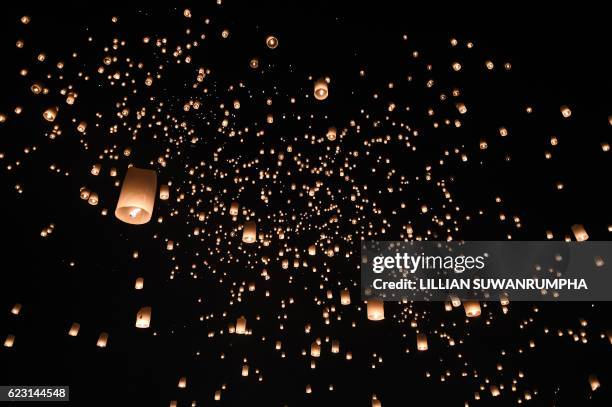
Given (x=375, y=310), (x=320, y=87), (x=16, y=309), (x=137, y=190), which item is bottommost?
(x=375, y=310)

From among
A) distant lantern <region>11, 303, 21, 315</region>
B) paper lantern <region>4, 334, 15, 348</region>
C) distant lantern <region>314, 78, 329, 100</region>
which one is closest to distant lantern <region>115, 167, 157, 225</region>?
distant lantern <region>314, 78, 329, 100</region>

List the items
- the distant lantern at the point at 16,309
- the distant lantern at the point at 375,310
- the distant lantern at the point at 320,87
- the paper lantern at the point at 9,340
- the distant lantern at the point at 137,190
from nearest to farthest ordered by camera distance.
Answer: the distant lantern at the point at 137,190 → the distant lantern at the point at 320,87 → the distant lantern at the point at 375,310 → the distant lantern at the point at 16,309 → the paper lantern at the point at 9,340

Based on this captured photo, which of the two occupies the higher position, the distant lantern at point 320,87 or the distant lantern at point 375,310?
the distant lantern at point 320,87

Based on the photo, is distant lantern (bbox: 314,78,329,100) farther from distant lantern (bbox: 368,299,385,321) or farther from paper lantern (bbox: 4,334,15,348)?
paper lantern (bbox: 4,334,15,348)

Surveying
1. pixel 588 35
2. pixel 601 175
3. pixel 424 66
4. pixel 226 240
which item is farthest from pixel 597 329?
pixel 226 240

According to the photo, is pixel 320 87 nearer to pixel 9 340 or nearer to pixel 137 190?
pixel 137 190

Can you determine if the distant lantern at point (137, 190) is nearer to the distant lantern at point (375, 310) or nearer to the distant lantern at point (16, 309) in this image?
the distant lantern at point (375, 310)

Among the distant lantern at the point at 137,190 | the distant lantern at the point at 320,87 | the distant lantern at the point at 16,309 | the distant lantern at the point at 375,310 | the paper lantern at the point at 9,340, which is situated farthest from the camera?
the paper lantern at the point at 9,340

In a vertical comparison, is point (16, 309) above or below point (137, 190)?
above

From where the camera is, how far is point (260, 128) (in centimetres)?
552

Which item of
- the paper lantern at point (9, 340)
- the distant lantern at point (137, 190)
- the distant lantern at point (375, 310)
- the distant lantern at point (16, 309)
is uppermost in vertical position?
the distant lantern at point (16, 309)

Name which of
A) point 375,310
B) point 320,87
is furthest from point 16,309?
point 320,87

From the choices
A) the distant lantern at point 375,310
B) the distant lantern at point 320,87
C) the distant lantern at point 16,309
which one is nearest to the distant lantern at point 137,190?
the distant lantern at point 320,87

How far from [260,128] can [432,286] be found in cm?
312
